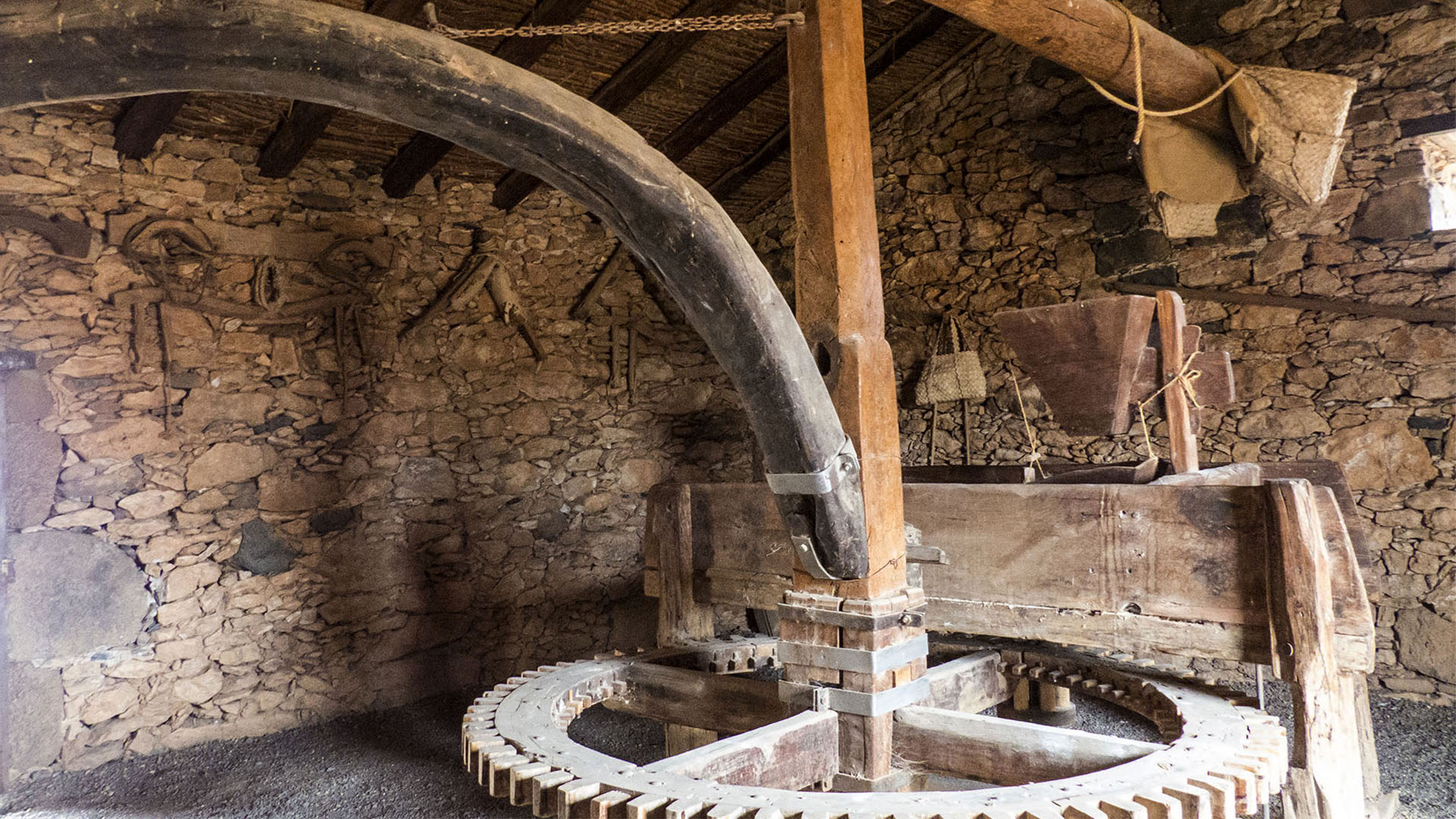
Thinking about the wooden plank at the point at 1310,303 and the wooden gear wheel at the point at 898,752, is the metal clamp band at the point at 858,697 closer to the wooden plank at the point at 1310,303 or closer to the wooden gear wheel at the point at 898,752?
the wooden gear wheel at the point at 898,752

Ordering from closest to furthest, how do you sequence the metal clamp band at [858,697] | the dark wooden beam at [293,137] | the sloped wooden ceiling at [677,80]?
the metal clamp band at [858,697]
the sloped wooden ceiling at [677,80]
the dark wooden beam at [293,137]

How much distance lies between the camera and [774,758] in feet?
6.65

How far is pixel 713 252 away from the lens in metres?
1.81

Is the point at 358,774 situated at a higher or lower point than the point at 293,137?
lower

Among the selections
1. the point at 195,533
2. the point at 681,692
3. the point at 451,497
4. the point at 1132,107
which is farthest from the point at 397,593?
the point at 1132,107

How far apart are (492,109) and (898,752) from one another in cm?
177

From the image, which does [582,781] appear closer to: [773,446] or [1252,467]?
[773,446]

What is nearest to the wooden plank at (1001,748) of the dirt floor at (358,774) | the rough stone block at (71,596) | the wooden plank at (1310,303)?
the dirt floor at (358,774)

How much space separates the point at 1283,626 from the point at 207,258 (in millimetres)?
4797

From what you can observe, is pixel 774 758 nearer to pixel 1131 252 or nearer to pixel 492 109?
pixel 492 109

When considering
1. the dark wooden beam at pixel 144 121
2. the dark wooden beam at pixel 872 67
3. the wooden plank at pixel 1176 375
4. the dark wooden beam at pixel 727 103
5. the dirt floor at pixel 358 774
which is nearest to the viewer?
the wooden plank at pixel 1176 375

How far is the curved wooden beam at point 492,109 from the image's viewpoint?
3.86 ft

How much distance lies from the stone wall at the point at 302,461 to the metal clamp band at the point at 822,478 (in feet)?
11.9

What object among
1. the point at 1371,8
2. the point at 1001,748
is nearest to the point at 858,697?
the point at 1001,748
